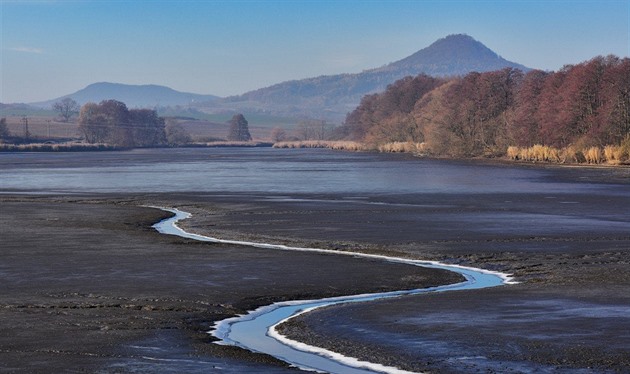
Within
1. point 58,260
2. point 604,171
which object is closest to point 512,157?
point 604,171

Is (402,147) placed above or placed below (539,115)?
below

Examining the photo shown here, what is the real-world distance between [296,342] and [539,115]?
97.4 metres

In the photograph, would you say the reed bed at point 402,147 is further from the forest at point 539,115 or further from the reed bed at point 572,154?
the reed bed at point 572,154

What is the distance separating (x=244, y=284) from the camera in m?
21.9

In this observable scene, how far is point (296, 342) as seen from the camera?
16.0 m

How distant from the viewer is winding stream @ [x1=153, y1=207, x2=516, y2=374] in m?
14.6

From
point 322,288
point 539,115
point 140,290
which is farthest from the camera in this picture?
point 539,115

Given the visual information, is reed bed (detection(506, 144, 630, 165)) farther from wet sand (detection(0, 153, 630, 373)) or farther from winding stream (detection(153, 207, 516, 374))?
winding stream (detection(153, 207, 516, 374))

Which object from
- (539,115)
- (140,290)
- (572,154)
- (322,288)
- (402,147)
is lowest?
(402,147)

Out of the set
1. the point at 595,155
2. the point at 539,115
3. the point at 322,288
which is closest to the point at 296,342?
the point at 322,288

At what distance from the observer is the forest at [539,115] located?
3767 inches

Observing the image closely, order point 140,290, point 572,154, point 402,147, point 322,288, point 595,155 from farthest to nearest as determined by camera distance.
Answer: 1. point 402,147
2. point 572,154
3. point 595,155
4. point 322,288
5. point 140,290

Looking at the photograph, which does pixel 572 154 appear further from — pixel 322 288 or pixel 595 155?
pixel 322 288

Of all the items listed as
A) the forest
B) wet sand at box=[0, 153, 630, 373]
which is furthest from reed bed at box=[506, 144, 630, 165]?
wet sand at box=[0, 153, 630, 373]
